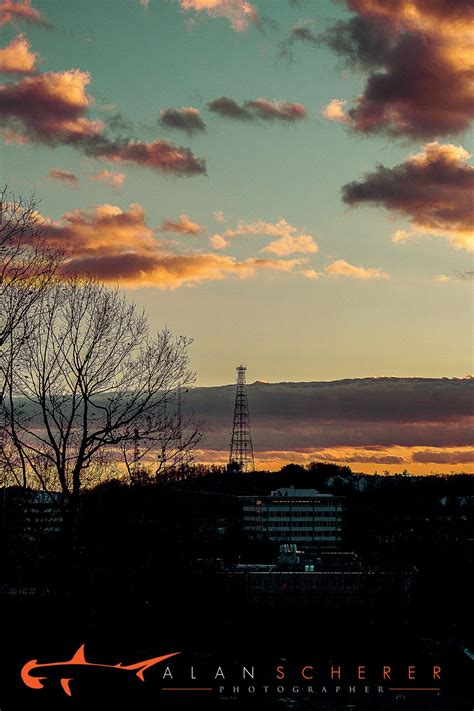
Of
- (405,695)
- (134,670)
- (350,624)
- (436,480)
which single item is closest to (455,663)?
(405,695)

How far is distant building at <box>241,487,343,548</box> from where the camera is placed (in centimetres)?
11238

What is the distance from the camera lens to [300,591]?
56906mm

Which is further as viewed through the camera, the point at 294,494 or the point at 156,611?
the point at 294,494

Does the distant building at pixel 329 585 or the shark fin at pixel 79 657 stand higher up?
the shark fin at pixel 79 657

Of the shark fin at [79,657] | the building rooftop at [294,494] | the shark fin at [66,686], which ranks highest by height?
the shark fin at [79,657]

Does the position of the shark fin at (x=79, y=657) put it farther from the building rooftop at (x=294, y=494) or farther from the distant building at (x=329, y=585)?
the building rooftop at (x=294, y=494)

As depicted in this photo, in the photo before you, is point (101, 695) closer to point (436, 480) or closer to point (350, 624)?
point (350, 624)

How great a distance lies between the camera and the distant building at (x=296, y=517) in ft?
369

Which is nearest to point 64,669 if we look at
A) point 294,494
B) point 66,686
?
point 66,686

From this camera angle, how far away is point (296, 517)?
116m

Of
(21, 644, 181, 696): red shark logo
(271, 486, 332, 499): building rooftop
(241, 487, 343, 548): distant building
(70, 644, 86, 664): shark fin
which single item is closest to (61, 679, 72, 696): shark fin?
(21, 644, 181, 696): red shark logo

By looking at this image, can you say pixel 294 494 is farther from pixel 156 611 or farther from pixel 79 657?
pixel 79 657

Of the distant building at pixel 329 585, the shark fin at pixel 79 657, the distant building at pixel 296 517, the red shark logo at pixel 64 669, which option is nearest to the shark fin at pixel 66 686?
the red shark logo at pixel 64 669

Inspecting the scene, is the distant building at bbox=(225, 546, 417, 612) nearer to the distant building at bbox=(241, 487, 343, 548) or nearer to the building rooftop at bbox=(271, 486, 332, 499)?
the distant building at bbox=(241, 487, 343, 548)
